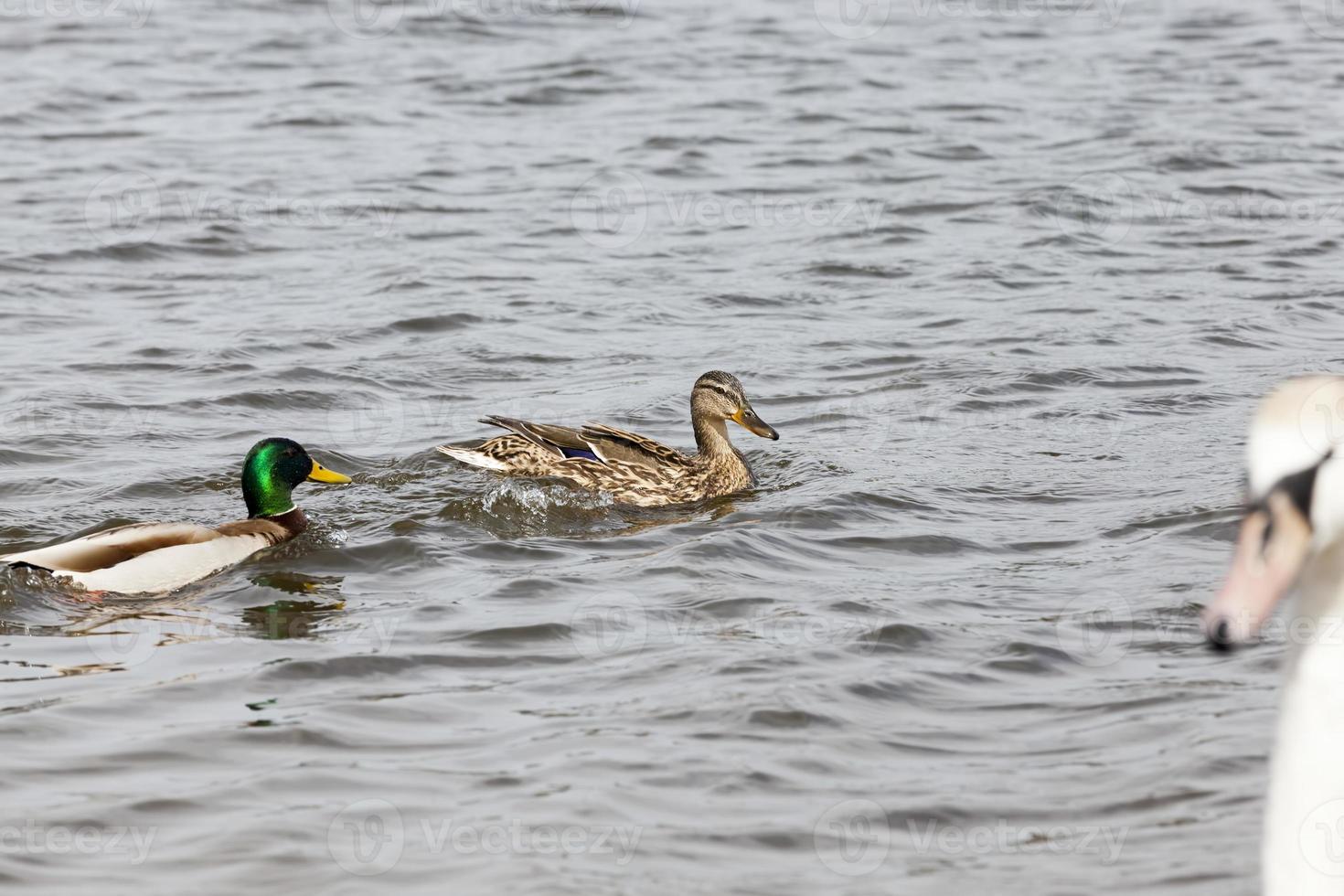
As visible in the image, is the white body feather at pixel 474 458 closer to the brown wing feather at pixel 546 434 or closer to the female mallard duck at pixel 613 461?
the female mallard duck at pixel 613 461

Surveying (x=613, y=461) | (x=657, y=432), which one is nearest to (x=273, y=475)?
(x=613, y=461)

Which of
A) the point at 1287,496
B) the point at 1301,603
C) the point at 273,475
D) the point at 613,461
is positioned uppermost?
the point at 1287,496

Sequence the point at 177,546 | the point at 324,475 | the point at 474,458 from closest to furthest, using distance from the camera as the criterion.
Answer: the point at 177,546 → the point at 324,475 → the point at 474,458

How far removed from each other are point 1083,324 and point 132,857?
1025 cm

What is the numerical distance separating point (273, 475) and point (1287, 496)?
7.32m

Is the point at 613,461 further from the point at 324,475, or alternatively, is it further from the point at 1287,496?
the point at 1287,496

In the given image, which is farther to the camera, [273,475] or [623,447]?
[623,447]

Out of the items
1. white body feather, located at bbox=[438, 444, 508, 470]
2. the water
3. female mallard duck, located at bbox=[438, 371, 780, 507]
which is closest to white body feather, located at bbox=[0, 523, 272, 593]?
the water

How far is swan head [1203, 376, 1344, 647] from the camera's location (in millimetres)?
3520

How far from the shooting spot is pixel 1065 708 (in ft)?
23.0

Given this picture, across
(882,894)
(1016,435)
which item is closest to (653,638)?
(882,894)

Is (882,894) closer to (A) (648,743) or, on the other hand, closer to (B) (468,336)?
(A) (648,743)

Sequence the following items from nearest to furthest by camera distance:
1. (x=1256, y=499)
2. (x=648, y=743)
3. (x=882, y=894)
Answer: (x=1256, y=499) < (x=882, y=894) < (x=648, y=743)

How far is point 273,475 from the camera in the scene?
1001 centimetres
